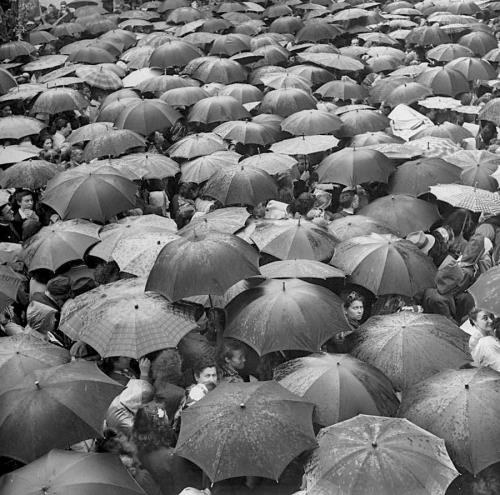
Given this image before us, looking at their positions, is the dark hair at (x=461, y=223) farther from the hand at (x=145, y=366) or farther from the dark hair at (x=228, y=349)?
the hand at (x=145, y=366)

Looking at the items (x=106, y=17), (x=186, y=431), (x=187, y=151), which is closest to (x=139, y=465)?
(x=186, y=431)

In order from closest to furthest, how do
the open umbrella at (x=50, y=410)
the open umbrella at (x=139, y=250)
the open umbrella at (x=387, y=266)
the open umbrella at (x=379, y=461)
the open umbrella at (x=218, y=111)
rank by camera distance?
the open umbrella at (x=379, y=461)
the open umbrella at (x=50, y=410)
the open umbrella at (x=387, y=266)
the open umbrella at (x=139, y=250)
the open umbrella at (x=218, y=111)

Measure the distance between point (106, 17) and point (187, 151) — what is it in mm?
9391

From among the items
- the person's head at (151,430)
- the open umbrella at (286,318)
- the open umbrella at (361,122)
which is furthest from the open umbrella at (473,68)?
the person's head at (151,430)

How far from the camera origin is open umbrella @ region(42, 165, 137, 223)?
9195 millimetres

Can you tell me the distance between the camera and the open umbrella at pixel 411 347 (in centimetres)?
625

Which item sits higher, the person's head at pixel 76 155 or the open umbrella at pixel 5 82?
the open umbrella at pixel 5 82

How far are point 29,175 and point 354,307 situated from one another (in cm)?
493

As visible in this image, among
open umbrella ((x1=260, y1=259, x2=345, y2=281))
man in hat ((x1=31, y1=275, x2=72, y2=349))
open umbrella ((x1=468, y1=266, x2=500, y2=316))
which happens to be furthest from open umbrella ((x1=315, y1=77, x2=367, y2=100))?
man in hat ((x1=31, y1=275, x2=72, y2=349))

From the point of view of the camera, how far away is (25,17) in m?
20.5

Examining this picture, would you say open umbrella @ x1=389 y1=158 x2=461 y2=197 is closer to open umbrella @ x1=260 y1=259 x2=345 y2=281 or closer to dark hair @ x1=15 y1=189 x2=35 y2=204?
open umbrella @ x1=260 y1=259 x2=345 y2=281

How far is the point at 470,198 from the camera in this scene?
9219 millimetres

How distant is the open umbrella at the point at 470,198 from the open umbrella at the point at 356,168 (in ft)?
2.44

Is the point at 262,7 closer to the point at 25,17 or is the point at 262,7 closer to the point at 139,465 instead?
the point at 25,17
